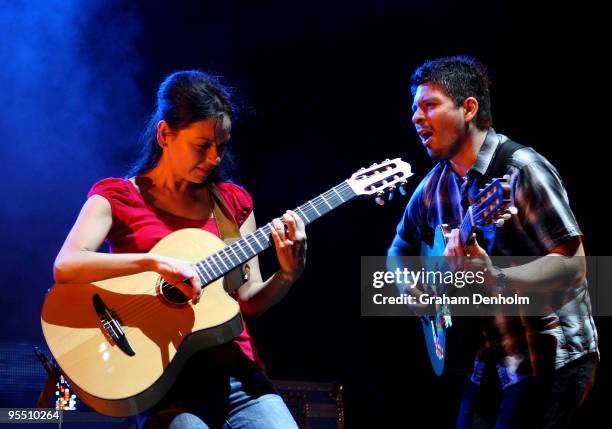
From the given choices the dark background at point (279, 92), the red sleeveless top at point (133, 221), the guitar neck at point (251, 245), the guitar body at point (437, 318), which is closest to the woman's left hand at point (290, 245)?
the guitar neck at point (251, 245)

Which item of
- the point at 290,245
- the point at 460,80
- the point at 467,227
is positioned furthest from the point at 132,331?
the point at 460,80

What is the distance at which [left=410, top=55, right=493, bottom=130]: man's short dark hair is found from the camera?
3512 mm

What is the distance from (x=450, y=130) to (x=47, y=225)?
10.1 feet

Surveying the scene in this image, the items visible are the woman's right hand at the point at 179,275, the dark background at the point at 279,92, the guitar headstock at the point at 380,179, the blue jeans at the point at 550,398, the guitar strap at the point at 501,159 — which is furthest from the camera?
the dark background at the point at 279,92

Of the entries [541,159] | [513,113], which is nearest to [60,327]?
[541,159]

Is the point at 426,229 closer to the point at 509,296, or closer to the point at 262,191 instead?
the point at 509,296

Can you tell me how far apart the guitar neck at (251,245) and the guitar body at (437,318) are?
64 centimetres

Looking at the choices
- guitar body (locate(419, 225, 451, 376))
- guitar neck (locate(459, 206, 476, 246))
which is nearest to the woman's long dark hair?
guitar neck (locate(459, 206, 476, 246))

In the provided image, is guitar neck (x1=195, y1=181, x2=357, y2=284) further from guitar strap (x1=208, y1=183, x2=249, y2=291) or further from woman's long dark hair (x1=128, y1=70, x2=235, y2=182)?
woman's long dark hair (x1=128, y1=70, x2=235, y2=182)

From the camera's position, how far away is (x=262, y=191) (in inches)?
225

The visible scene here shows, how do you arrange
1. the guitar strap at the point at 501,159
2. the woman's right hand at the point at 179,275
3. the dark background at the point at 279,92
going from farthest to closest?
the dark background at the point at 279,92, the guitar strap at the point at 501,159, the woman's right hand at the point at 179,275

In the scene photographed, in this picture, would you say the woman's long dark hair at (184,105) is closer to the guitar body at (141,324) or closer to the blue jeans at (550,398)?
the guitar body at (141,324)

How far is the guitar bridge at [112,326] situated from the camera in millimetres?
2560

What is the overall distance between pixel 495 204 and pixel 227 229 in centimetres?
108
